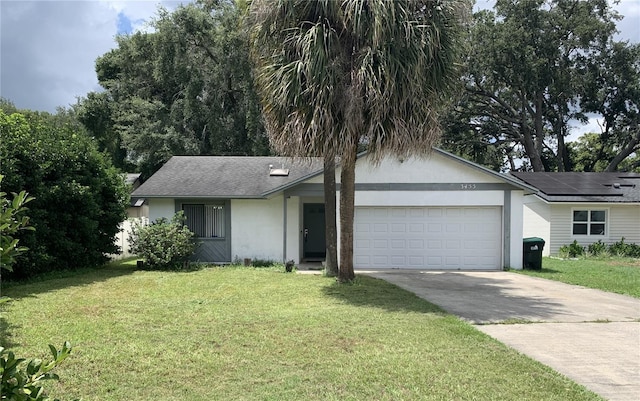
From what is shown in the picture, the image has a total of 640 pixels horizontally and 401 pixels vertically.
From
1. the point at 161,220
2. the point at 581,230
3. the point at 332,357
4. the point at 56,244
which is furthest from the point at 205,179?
the point at 581,230

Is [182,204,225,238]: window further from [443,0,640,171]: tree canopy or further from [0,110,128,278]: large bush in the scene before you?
[443,0,640,171]: tree canopy

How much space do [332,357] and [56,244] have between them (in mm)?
10243

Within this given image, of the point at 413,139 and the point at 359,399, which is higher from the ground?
the point at 413,139

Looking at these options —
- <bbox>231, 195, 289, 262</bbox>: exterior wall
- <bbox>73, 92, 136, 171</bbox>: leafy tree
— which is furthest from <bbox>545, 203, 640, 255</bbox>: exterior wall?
<bbox>73, 92, 136, 171</bbox>: leafy tree

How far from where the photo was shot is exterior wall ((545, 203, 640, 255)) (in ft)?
64.5

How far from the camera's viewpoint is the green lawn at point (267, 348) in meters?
4.52

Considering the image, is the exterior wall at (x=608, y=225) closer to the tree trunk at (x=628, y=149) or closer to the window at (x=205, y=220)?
the window at (x=205, y=220)

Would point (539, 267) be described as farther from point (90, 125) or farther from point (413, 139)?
point (90, 125)

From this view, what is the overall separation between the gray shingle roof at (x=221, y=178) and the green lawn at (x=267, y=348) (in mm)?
5873

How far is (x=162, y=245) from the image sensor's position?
45.6 ft

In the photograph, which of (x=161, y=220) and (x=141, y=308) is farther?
(x=161, y=220)

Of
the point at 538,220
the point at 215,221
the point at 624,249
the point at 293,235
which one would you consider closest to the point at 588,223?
the point at 624,249

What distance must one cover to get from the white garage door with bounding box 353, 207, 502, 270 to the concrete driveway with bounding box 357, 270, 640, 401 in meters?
1.76

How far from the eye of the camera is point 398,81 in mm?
9047
